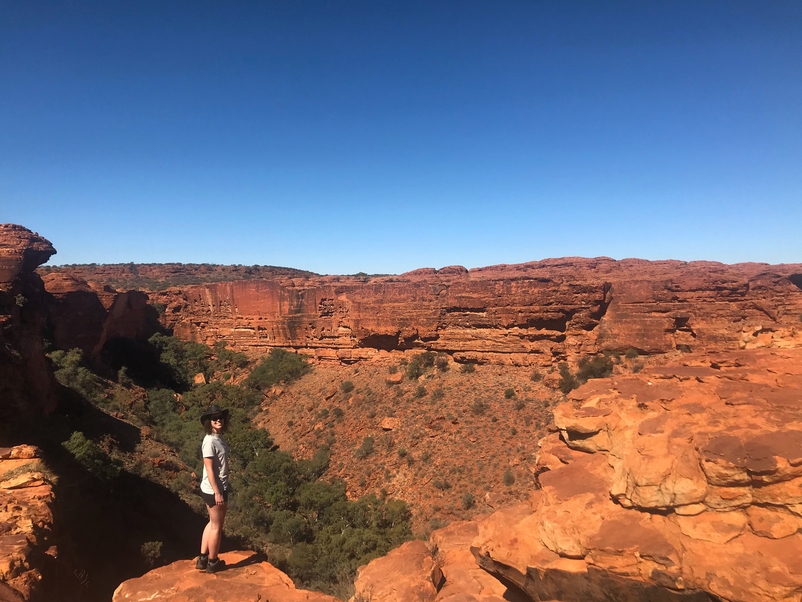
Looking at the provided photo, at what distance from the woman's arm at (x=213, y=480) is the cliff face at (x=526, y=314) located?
19112 millimetres

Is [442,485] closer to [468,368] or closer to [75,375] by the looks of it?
[468,368]

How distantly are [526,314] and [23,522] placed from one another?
21.4 m

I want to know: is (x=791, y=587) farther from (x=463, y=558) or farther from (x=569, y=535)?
(x=463, y=558)

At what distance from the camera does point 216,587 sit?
532 cm

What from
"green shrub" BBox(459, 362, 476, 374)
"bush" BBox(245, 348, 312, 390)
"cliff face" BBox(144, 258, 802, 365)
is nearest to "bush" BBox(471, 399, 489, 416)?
"green shrub" BBox(459, 362, 476, 374)

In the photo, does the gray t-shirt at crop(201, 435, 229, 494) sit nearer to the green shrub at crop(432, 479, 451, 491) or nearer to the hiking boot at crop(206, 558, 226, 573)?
the hiking boot at crop(206, 558, 226, 573)

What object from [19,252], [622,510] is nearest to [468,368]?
[622,510]

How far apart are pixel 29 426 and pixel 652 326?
23.8m

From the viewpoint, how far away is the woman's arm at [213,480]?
5855 mm

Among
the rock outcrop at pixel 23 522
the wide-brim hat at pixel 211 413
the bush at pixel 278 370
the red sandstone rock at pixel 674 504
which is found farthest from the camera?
the bush at pixel 278 370

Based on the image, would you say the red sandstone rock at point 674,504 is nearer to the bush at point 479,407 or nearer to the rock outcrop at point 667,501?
the rock outcrop at point 667,501

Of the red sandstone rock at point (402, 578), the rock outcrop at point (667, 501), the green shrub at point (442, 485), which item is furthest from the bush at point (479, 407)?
the rock outcrop at point (667, 501)

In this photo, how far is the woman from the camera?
5770mm

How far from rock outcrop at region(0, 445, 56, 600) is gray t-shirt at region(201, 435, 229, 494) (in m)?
1.74
